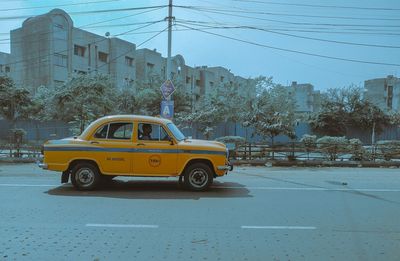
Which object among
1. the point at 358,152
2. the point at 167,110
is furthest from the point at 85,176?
the point at 358,152

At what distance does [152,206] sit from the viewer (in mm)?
7891

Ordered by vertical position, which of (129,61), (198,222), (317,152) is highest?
(129,61)

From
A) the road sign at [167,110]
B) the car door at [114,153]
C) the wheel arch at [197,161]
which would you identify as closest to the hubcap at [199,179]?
the wheel arch at [197,161]

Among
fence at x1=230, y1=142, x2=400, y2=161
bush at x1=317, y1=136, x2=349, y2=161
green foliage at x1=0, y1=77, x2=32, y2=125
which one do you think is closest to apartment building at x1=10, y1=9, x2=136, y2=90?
green foliage at x1=0, y1=77, x2=32, y2=125

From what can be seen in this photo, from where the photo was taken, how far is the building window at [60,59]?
4741cm

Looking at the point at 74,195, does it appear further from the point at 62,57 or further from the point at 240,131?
the point at 62,57

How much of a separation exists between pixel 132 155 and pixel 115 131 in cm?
79

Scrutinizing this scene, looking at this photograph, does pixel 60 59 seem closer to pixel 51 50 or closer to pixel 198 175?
pixel 51 50

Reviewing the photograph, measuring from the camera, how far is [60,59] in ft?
158

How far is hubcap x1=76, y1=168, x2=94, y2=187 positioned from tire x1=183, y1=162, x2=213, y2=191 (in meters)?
2.33

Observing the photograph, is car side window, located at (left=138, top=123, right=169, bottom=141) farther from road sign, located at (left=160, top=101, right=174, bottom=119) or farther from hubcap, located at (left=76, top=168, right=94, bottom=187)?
road sign, located at (left=160, top=101, right=174, bottom=119)

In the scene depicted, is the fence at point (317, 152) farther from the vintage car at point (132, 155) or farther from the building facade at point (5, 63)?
the building facade at point (5, 63)

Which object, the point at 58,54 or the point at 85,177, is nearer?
the point at 85,177

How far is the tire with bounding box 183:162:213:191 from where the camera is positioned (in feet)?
31.7
